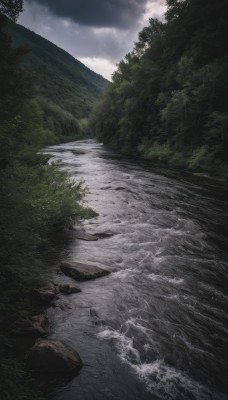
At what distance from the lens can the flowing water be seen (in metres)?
5.11

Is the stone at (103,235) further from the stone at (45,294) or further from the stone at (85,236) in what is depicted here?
the stone at (45,294)

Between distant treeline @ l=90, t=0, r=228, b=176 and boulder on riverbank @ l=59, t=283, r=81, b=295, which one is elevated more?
distant treeline @ l=90, t=0, r=228, b=176

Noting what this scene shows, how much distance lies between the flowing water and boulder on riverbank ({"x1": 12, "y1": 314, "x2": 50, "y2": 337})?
0.75 feet

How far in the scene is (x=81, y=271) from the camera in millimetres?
8414

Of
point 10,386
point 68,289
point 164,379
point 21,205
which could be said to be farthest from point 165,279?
point 10,386

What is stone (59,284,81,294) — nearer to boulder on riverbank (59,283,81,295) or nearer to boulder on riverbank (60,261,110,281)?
boulder on riverbank (59,283,81,295)

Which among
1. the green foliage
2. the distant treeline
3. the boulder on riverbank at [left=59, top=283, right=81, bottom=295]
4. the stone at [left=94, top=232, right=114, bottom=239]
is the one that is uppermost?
the distant treeline

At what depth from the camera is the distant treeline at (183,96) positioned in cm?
2831

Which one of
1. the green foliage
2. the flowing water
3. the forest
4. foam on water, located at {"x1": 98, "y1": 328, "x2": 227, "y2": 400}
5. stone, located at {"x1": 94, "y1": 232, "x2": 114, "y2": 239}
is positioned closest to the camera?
the green foliage

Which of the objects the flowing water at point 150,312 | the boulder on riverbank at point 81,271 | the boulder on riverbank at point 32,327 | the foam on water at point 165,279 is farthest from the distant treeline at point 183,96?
the boulder on riverbank at point 32,327

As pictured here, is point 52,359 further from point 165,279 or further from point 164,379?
point 165,279

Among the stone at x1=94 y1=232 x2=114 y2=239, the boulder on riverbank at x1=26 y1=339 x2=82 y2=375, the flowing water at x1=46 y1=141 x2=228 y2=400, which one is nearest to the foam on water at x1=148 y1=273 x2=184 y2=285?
the flowing water at x1=46 y1=141 x2=228 y2=400

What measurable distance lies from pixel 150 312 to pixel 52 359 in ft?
9.03

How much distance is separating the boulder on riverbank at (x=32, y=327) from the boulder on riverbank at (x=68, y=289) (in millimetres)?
1391
